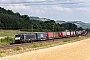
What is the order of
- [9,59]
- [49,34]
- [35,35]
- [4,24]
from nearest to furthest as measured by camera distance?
[9,59]
[35,35]
[49,34]
[4,24]

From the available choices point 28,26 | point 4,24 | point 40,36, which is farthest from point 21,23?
point 40,36

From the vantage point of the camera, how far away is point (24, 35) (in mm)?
70438

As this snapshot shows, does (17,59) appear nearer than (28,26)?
Yes

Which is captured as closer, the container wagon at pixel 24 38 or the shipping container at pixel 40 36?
the container wagon at pixel 24 38

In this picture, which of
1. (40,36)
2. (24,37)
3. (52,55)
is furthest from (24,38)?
(52,55)

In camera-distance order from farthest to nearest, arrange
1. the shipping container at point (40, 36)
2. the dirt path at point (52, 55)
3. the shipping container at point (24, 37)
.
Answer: the shipping container at point (40, 36), the shipping container at point (24, 37), the dirt path at point (52, 55)

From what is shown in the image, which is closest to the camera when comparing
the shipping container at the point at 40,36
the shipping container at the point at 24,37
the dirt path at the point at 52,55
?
the dirt path at the point at 52,55

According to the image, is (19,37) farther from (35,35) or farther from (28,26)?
(28,26)

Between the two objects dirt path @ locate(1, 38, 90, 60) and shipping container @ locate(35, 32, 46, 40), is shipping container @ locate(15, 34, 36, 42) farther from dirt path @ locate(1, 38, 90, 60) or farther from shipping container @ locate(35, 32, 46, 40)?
dirt path @ locate(1, 38, 90, 60)

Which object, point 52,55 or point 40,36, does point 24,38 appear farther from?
point 52,55

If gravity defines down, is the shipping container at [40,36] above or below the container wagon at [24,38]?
below

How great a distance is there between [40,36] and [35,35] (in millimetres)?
6660

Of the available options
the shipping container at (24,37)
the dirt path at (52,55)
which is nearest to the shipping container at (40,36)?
the shipping container at (24,37)

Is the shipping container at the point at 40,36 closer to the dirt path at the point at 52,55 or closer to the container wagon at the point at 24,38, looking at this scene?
the container wagon at the point at 24,38
